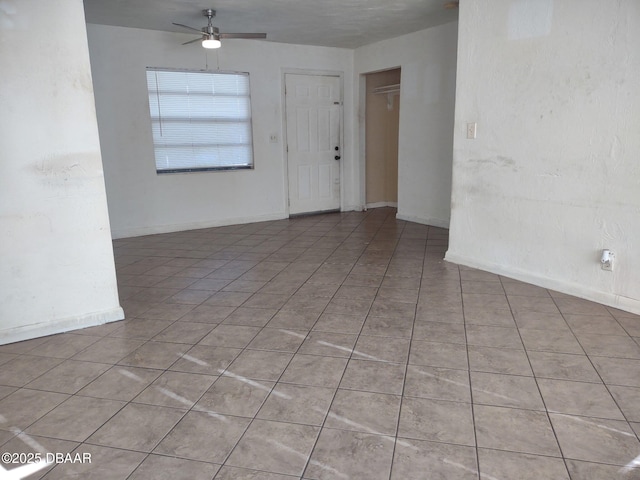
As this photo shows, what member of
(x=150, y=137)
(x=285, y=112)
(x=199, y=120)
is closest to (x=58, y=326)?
(x=150, y=137)

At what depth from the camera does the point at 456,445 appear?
1.84 m

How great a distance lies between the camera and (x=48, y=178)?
2852 millimetres

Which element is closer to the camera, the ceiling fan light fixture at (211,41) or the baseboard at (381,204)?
the ceiling fan light fixture at (211,41)

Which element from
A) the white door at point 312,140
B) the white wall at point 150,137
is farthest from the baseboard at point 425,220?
the white wall at point 150,137

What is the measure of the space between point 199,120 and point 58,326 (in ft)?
12.2

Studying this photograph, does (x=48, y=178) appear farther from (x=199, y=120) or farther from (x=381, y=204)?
(x=381, y=204)

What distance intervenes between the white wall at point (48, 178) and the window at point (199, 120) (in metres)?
3.01

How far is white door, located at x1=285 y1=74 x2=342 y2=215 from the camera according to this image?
675 cm

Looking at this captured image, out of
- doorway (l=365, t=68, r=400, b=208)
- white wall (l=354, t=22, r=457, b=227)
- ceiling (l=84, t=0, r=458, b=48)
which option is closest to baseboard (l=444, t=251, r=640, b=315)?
white wall (l=354, t=22, r=457, b=227)

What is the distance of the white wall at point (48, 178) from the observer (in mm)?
2693

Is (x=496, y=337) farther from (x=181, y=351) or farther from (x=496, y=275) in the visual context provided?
(x=181, y=351)

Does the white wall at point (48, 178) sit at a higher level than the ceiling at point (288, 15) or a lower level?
lower

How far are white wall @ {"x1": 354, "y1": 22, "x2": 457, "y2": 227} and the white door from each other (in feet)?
2.60

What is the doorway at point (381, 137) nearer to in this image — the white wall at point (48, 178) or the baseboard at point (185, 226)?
the baseboard at point (185, 226)
